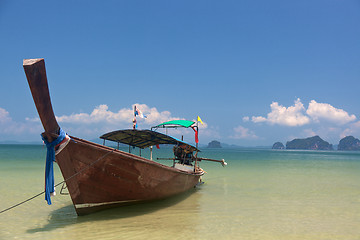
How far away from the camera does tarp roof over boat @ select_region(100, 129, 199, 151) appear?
897cm

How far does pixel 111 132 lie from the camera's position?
8.91 metres

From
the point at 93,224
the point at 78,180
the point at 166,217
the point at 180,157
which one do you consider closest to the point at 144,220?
the point at 166,217

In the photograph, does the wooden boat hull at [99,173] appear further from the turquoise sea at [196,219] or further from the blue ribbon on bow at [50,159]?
the turquoise sea at [196,219]

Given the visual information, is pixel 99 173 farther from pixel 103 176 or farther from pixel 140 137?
pixel 140 137

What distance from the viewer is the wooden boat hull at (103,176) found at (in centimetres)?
625

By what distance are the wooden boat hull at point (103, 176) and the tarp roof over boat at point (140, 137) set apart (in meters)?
1.75

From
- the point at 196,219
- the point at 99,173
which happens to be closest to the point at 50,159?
the point at 99,173

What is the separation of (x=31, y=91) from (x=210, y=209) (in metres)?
6.31

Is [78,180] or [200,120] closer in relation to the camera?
[78,180]

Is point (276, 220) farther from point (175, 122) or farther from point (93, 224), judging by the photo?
point (175, 122)

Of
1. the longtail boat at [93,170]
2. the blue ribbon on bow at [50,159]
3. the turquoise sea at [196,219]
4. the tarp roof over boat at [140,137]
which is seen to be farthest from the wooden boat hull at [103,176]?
the tarp roof over boat at [140,137]

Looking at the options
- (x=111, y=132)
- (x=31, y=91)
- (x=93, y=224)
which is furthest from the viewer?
(x=111, y=132)

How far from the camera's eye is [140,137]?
10.2 metres

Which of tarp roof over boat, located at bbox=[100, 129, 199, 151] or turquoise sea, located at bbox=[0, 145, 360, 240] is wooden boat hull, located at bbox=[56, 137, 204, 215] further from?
tarp roof over boat, located at bbox=[100, 129, 199, 151]
